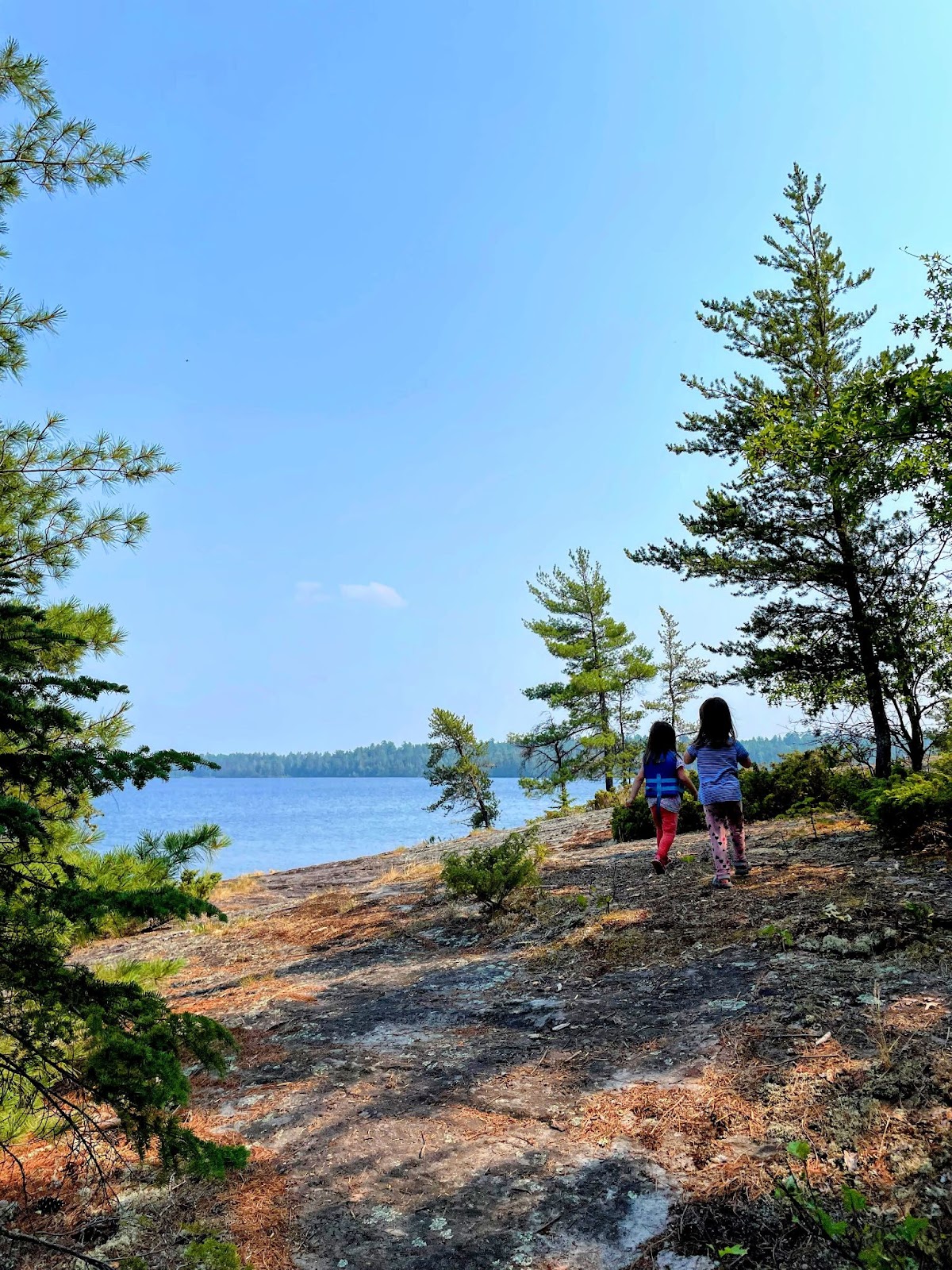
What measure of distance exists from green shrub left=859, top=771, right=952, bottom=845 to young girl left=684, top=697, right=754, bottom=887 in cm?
151

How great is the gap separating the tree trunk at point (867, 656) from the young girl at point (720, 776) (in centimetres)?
589

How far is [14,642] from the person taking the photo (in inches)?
132

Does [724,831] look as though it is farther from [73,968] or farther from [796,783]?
[73,968]

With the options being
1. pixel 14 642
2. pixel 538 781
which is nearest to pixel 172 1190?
pixel 14 642

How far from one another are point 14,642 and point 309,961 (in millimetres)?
6033

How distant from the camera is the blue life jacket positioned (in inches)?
362

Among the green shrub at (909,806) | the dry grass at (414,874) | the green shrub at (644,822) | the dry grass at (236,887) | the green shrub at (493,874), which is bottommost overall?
the dry grass at (236,887)

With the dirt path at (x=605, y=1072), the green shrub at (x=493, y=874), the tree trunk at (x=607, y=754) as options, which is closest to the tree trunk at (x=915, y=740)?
the dirt path at (x=605, y=1072)

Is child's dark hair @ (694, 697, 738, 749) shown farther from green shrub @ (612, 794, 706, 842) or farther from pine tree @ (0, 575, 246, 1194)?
pine tree @ (0, 575, 246, 1194)

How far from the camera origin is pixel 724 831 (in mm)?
8086

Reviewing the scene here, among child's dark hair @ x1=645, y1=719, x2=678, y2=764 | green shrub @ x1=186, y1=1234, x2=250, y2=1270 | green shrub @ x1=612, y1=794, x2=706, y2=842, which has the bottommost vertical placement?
green shrub @ x1=612, y1=794, x2=706, y2=842

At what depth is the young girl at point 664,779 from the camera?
920cm

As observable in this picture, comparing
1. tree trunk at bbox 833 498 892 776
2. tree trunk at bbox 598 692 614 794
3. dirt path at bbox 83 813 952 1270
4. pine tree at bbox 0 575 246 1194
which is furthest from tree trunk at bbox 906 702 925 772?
tree trunk at bbox 598 692 614 794

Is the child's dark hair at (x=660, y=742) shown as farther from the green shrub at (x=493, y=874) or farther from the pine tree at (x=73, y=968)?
the pine tree at (x=73, y=968)
